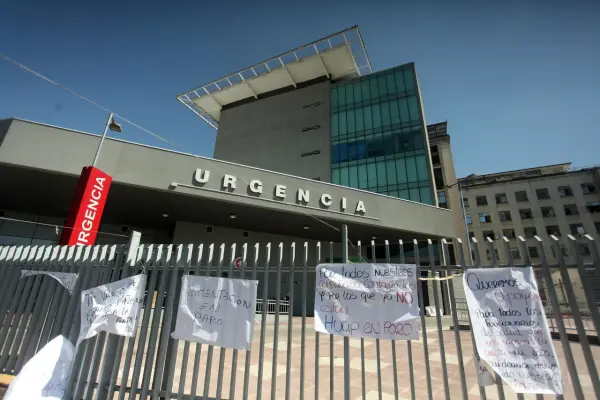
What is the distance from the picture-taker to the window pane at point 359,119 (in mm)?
27453

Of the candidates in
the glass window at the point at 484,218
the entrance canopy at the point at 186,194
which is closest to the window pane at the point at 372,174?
the entrance canopy at the point at 186,194

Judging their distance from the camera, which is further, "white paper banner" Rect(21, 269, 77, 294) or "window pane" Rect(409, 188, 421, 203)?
"window pane" Rect(409, 188, 421, 203)

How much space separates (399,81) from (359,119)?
5.05m

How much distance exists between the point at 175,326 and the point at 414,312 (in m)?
2.92

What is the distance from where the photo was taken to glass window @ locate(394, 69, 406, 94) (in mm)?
26927

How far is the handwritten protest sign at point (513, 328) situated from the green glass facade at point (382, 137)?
21.4 m

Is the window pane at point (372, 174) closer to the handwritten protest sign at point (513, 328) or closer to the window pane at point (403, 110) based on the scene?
the window pane at point (403, 110)

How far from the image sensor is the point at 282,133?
99.8 feet

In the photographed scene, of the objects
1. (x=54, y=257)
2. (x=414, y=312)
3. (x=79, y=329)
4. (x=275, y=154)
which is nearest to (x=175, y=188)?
(x=54, y=257)

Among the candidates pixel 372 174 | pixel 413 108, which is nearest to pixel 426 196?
pixel 372 174

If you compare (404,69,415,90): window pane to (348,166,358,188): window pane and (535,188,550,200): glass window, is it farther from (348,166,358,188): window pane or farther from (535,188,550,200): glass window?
(535,188,550,200): glass window

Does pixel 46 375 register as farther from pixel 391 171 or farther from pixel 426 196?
pixel 391 171

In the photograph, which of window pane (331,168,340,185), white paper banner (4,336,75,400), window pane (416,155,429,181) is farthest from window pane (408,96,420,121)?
white paper banner (4,336,75,400)

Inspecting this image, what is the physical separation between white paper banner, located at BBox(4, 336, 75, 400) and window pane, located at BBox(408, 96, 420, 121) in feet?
87.9
